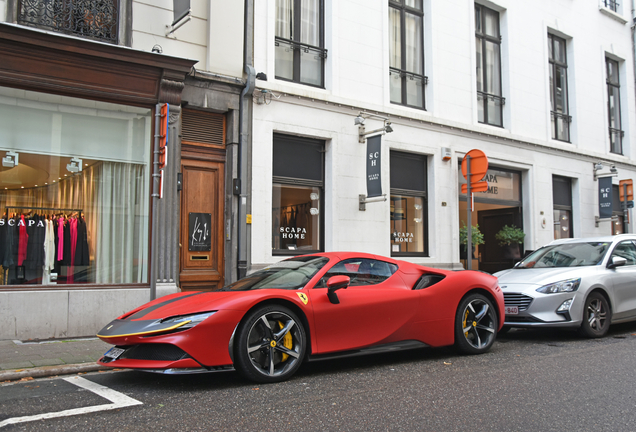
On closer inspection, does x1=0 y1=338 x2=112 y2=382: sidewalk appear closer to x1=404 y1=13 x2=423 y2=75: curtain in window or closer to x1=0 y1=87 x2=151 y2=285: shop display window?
x1=0 y1=87 x2=151 y2=285: shop display window

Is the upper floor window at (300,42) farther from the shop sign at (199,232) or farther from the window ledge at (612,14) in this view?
the window ledge at (612,14)

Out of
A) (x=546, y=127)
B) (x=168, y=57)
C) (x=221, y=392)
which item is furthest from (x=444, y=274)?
(x=546, y=127)

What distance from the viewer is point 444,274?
21.2 feet

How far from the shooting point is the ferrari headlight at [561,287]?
766 centimetres

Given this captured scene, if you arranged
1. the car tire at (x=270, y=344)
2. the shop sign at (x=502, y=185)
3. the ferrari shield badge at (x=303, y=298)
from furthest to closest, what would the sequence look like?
1. the shop sign at (x=502, y=185)
2. the ferrari shield badge at (x=303, y=298)
3. the car tire at (x=270, y=344)

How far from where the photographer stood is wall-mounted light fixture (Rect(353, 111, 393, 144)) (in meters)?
11.4

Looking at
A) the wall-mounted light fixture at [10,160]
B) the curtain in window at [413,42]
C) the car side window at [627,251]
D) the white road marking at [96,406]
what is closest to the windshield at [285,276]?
the white road marking at [96,406]

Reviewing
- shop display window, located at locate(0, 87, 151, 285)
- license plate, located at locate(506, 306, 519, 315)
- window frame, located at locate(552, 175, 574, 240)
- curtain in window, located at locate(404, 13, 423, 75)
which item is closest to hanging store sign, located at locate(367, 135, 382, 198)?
curtain in window, located at locate(404, 13, 423, 75)

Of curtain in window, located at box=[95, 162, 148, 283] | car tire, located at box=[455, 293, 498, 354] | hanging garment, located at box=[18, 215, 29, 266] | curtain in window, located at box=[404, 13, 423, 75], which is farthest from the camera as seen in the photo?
curtain in window, located at box=[404, 13, 423, 75]

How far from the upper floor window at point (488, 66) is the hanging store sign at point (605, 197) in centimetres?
478

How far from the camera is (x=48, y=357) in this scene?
21.2 ft

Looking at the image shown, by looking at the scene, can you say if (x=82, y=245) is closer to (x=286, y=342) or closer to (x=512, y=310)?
(x=286, y=342)

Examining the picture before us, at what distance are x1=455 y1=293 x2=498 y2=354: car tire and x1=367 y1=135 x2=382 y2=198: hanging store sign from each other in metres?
4.75

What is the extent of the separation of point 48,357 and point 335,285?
3.72m
